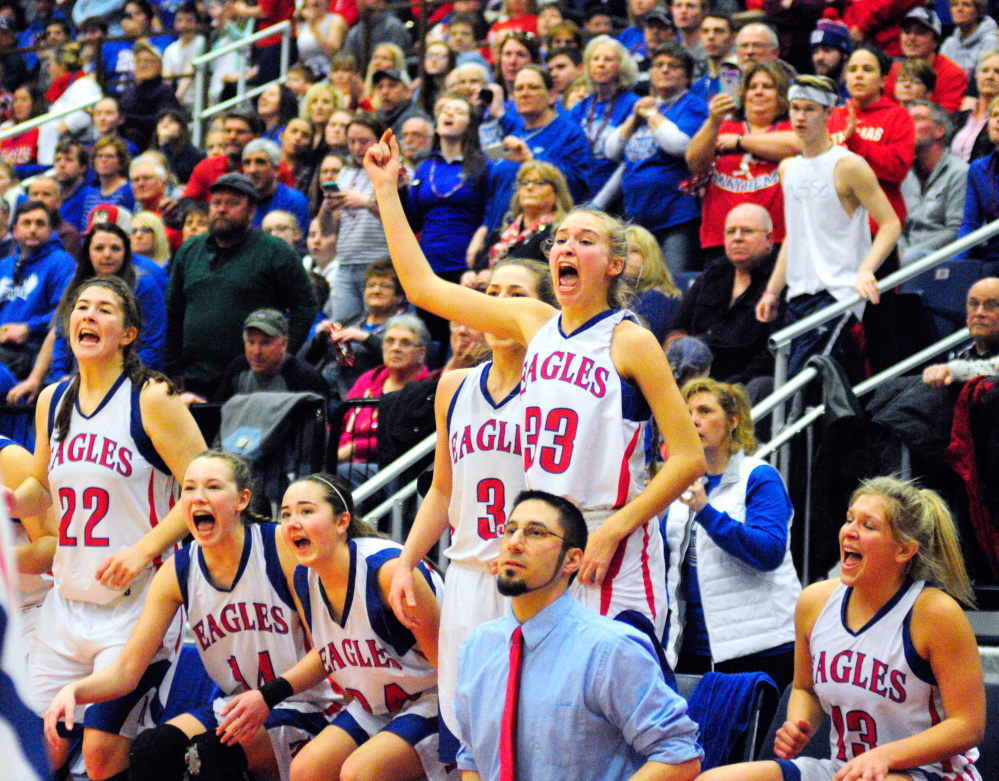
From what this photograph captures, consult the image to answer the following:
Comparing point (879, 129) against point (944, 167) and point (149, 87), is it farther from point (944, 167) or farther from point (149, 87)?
point (149, 87)

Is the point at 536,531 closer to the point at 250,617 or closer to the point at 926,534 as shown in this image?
the point at 926,534

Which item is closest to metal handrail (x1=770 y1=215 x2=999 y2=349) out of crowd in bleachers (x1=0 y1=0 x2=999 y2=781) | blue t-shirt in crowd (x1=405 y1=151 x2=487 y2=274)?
crowd in bleachers (x1=0 y1=0 x2=999 y2=781)

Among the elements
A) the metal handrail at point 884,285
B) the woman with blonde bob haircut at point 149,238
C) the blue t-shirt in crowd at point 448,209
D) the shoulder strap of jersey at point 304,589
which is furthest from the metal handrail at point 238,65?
the shoulder strap of jersey at point 304,589

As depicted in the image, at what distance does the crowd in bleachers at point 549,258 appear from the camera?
13.0 ft

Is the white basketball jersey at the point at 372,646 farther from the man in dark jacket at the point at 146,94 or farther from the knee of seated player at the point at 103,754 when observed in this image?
the man in dark jacket at the point at 146,94

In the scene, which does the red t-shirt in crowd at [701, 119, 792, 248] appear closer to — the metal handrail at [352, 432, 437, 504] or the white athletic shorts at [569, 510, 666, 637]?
the metal handrail at [352, 432, 437, 504]

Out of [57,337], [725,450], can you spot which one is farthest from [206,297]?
[725,450]

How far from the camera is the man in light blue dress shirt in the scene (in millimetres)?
3209

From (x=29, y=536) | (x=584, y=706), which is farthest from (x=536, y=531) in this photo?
(x=29, y=536)

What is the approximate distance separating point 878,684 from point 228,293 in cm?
443

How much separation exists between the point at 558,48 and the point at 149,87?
15.4 feet

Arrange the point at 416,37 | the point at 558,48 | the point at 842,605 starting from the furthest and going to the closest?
the point at 416,37 → the point at 558,48 → the point at 842,605

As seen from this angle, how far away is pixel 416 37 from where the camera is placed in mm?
12172

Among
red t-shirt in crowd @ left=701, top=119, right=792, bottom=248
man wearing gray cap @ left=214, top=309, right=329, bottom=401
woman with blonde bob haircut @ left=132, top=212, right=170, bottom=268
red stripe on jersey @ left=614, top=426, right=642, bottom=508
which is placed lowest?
man wearing gray cap @ left=214, top=309, right=329, bottom=401
